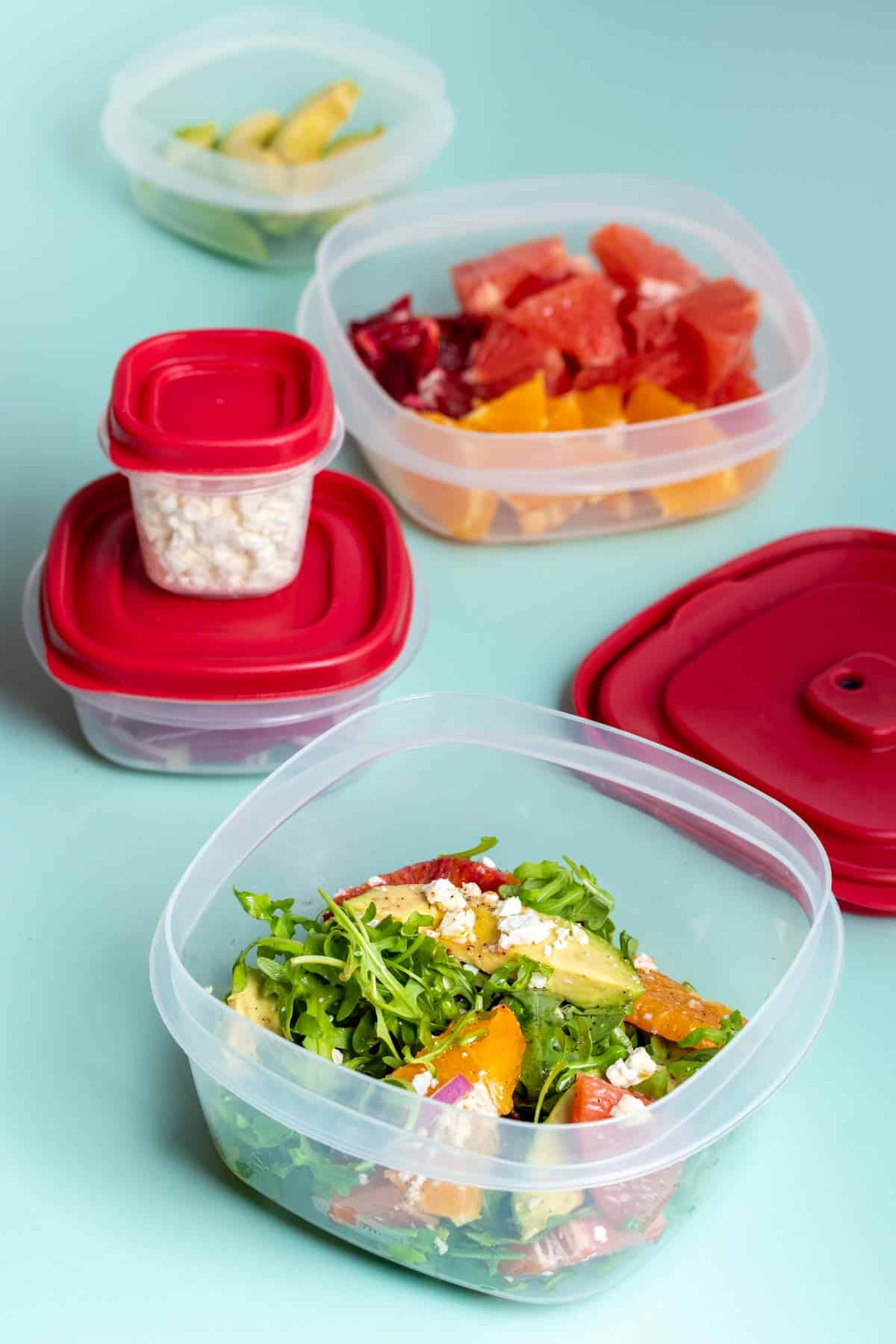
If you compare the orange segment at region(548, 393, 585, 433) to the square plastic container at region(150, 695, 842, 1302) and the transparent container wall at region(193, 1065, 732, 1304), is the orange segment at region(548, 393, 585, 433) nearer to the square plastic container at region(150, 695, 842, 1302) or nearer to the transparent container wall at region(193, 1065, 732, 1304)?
the square plastic container at region(150, 695, 842, 1302)

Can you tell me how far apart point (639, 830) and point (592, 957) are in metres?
0.16

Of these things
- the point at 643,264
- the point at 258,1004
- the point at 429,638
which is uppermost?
the point at 643,264

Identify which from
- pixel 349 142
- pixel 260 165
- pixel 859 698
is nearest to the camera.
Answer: pixel 859 698

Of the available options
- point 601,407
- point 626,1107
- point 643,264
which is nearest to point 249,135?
point 643,264

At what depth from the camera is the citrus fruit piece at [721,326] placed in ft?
5.26

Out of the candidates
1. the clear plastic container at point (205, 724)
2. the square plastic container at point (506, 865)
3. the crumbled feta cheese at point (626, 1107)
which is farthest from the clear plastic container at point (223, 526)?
the crumbled feta cheese at point (626, 1107)

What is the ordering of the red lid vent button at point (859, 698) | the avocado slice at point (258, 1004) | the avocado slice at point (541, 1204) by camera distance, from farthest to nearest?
1. the red lid vent button at point (859, 698)
2. the avocado slice at point (258, 1004)
3. the avocado slice at point (541, 1204)

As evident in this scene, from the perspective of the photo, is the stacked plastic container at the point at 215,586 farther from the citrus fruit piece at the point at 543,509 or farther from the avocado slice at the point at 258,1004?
the avocado slice at the point at 258,1004

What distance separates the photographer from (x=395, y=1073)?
974 mm

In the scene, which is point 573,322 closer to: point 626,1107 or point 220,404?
point 220,404

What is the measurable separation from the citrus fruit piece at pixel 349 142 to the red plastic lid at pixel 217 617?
712mm

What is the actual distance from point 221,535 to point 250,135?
848 mm

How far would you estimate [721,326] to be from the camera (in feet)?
5.28

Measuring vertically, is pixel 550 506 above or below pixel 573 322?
below
